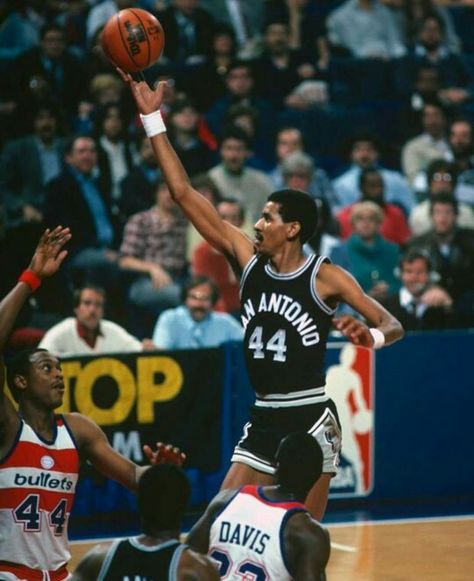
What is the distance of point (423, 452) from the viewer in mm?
10602

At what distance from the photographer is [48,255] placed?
19.8 ft

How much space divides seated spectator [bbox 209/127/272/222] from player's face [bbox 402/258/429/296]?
1.72m

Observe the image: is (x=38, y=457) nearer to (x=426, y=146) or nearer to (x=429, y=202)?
(x=429, y=202)

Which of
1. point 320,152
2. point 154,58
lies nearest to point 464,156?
point 320,152

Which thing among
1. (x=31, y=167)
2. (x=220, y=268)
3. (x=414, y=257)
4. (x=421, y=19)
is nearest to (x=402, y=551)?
(x=414, y=257)

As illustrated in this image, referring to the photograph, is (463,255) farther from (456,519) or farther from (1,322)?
(1,322)

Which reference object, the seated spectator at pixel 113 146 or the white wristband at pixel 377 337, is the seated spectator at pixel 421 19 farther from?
the white wristband at pixel 377 337

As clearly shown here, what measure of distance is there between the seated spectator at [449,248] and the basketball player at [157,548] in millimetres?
7621

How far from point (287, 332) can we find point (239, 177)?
6.28m

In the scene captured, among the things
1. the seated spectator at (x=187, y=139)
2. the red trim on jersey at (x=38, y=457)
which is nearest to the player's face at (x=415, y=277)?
the seated spectator at (x=187, y=139)

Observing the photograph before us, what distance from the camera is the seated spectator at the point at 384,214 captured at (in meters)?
12.5

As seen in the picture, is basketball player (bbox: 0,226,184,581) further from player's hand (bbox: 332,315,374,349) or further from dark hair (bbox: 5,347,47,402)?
player's hand (bbox: 332,315,374,349)

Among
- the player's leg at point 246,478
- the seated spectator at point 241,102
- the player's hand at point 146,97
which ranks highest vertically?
the seated spectator at point 241,102

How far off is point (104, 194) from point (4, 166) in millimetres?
880
